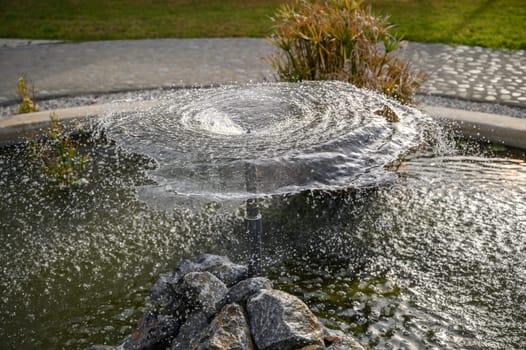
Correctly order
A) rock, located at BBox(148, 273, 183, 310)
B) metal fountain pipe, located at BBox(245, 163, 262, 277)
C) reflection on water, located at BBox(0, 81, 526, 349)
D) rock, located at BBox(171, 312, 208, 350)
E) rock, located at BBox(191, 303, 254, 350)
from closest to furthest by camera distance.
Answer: rock, located at BBox(191, 303, 254, 350)
rock, located at BBox(171, 312, 208, 350)
rock, located at BBox(148, 273, 183, 310)
reflection on water, located at BBox(0, 81, 526, 349)
metal fountain pipe, located at BBox(245, 163, 262, 277)

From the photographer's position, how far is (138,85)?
28.6 ft

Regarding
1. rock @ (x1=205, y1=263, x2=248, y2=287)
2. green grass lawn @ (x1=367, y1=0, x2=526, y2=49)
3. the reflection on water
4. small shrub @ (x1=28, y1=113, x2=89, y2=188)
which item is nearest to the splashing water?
the reflection on water

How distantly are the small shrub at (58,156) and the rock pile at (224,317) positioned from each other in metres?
2.27

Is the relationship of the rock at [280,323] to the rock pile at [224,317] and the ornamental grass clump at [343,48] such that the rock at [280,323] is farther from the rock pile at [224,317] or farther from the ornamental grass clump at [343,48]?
the ornamental grass clump at [343,48]

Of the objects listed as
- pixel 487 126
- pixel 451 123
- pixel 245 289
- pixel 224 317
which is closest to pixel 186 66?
pixel 451 123

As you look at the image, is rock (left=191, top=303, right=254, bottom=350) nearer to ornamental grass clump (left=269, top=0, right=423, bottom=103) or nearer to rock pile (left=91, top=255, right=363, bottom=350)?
rock pile (left=91, top=255, right=363, bottom=350)

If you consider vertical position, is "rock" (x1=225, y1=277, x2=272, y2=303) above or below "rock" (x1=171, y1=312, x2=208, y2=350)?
above

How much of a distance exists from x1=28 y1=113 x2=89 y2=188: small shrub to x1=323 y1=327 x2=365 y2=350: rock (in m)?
3.11

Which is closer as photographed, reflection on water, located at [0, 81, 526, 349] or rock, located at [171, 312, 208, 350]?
rock, located at [171, 312, 208, 350]

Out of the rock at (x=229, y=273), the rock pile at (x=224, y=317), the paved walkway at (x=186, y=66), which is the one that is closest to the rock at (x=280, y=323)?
the rock pile at (x=224, y=317)

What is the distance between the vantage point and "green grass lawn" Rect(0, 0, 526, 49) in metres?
11.1

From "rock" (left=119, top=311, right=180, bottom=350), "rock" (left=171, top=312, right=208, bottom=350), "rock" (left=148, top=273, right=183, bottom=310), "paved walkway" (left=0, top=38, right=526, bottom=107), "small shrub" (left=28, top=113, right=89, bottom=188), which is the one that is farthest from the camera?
"paved walkway" (left=0, top=38, right=526, bottom=107)

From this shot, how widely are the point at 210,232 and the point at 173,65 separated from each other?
510 centimetres

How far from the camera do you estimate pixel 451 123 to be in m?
6.48
